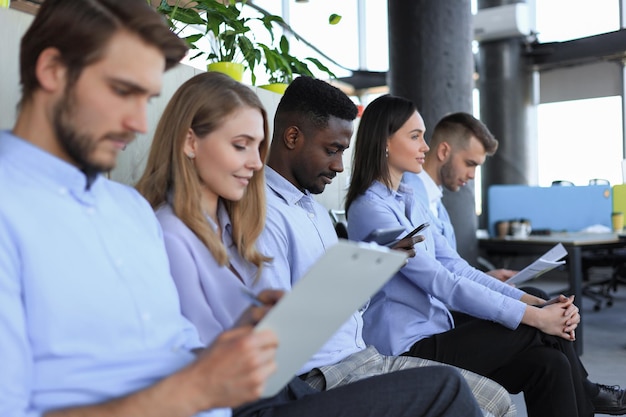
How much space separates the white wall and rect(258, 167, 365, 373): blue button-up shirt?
36cm

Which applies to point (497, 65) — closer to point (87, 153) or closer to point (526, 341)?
point (526, 341)

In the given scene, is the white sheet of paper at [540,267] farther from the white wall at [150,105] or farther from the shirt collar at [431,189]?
the white wall at [150,105]

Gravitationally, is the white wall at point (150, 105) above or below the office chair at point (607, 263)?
above

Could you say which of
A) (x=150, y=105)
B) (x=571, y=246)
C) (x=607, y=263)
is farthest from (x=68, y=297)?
(x=607, y=263)

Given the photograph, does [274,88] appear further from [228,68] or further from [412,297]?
[412,297]

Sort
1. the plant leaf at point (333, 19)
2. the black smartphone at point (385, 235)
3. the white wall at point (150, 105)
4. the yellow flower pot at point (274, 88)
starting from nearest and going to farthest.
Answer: the white wall at point (150, 105) < the black smartphone at point (385, 235) < the yellow flower pot at point (274, 88) < the plant leaf at point (333, 19)

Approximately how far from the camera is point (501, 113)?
7.93 meters

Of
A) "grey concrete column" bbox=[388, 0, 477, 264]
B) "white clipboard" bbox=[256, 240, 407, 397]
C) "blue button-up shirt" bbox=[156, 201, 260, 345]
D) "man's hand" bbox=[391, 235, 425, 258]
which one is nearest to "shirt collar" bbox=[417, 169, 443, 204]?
"man's hand" bbox=[391, 235, 425, 258]

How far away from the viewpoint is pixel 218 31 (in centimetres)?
218

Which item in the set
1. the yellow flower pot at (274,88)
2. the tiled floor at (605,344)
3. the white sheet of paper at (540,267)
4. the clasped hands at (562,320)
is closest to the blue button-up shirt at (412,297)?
the clasped hands at (562,320)

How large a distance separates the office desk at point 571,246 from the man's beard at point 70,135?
11.9ft

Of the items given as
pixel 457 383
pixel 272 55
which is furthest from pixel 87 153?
pixel 272 55

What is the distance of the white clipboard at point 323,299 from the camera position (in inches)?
35.1

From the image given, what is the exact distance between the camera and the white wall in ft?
4.61
